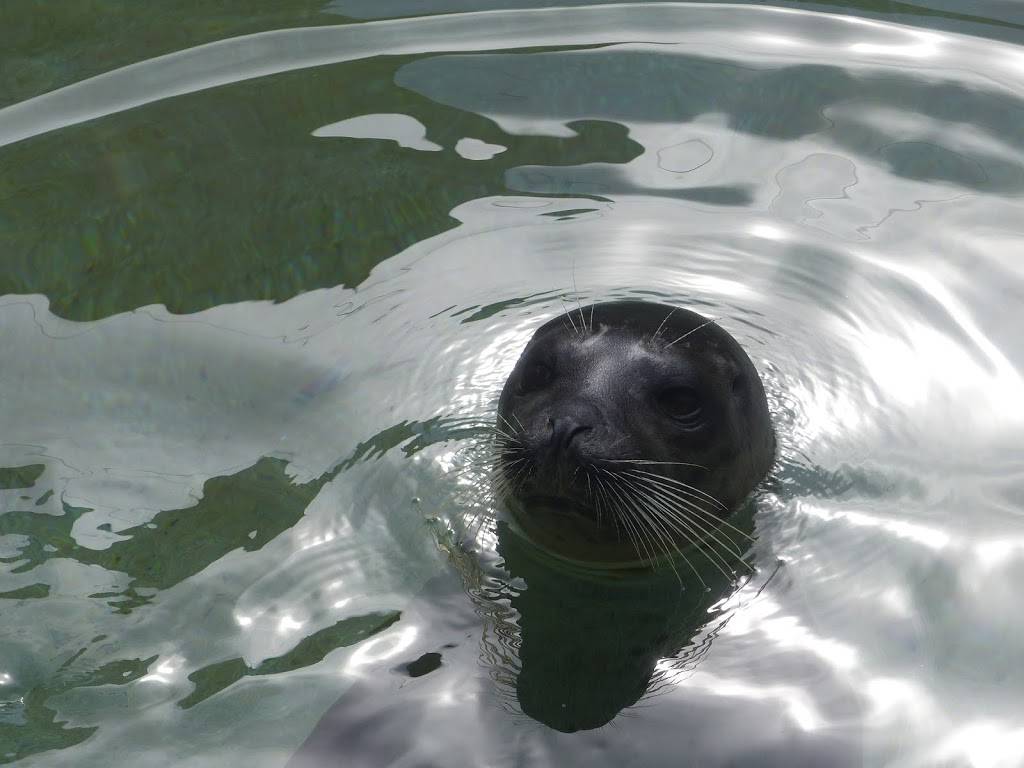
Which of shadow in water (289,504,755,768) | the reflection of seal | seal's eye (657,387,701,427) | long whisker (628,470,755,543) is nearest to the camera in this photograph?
shadow in water (289,504,755,768)

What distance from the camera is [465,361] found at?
199 inches

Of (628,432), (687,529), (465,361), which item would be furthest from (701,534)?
(465,361)

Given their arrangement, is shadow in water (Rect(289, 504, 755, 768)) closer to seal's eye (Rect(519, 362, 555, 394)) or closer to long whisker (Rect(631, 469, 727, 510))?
long whisker (Rect(631, 469, 727, 510))

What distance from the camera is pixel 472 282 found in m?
5.48

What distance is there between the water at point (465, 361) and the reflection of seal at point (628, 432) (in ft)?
0.77

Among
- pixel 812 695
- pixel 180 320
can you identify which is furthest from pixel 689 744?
pixel 180 320

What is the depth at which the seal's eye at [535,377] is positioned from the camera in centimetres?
423

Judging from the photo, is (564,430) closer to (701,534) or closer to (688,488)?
(688,488)

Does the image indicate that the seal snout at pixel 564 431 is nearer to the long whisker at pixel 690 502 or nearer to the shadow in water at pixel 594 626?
the long whisker at pixel 690 502

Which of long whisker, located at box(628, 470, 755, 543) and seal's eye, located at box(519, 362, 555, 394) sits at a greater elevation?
seal's eye, located at box(519, 362, 555, 394)

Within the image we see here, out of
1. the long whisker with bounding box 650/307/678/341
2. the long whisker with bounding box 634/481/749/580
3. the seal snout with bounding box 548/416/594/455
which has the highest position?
the long whisker with bounding box 650/307/678/341

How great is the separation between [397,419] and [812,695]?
181 centimetres

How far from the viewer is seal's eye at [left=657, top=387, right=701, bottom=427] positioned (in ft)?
13.6

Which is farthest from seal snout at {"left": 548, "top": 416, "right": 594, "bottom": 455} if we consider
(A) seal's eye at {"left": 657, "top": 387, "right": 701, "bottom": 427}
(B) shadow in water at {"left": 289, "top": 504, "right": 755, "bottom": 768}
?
(B) shadow in water at {"left": 289, "top": 504, "right": 755, "bottom": 768}
